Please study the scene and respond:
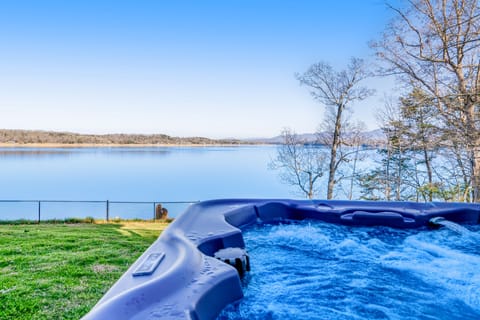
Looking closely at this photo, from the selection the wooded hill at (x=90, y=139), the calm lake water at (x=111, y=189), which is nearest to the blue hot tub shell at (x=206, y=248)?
the calm lake water at (x=111, y=189)

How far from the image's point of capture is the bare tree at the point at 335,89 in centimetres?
1000

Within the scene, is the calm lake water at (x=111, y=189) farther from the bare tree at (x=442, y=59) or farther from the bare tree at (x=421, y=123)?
the bare tree at (x=442, y=59)

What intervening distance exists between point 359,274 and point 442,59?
5878 millimetres

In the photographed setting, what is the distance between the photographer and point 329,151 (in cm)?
1103

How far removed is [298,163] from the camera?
12.4 meters

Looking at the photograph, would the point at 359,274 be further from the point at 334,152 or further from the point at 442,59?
the point at 334,152

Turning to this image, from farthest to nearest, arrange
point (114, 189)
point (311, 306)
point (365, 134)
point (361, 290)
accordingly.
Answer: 1. point (114, 189)
2. point (365, 134)
3. point (361, 290)
4. point (311, 306)

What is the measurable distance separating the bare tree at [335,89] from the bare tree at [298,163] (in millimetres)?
1390

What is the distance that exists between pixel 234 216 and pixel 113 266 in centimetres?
118

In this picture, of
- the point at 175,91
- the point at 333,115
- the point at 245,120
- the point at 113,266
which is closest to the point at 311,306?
the point at 113,266

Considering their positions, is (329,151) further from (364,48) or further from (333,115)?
(364,48)

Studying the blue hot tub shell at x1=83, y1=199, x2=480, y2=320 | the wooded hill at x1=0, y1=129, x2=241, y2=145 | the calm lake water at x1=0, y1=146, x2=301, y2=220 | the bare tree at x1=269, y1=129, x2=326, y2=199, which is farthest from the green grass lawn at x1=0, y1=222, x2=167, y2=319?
the wooded hill at x1=0, y1=129, x2=241, y2=145

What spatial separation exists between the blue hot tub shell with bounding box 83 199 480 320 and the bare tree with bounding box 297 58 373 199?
305 inches

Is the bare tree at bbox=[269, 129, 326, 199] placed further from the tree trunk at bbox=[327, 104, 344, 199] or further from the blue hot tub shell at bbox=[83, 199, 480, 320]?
the blue hot tub shell at bbox=[83, 199, 480, 320]
